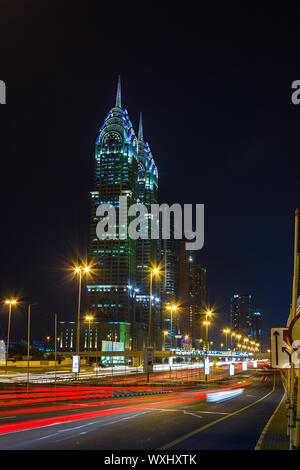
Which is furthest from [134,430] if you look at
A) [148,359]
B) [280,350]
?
[148,359]

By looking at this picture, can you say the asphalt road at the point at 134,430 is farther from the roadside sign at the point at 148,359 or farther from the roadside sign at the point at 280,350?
the roadside sign at the point at 148,359

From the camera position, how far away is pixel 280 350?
535 inches

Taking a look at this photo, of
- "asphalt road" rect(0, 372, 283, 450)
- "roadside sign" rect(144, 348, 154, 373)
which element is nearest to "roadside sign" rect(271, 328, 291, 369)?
"asphalt road" rect(0, 372, 283, 450)

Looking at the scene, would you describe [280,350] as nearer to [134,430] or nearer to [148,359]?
[134,430]

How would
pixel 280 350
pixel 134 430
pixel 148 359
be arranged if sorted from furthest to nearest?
1. pixel 148 359
2. pixel 134 430
3. pixel 280 350

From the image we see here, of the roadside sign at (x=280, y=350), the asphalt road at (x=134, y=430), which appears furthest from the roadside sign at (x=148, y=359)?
the roadside sign at (x=280, y=350)

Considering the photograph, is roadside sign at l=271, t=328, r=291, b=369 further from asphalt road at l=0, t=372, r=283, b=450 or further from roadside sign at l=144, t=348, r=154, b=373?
roadside sign at l=144, t=348, r=154, b=373

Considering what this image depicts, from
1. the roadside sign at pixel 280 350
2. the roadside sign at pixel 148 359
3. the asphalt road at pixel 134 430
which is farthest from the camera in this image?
the roadside sign at pixel 148 359

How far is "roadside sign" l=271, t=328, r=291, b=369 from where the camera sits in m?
13.4

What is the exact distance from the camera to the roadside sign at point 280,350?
44.1 feet
